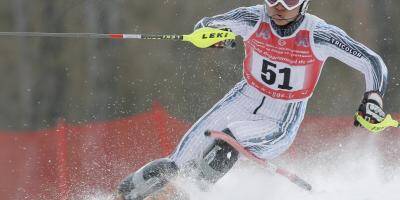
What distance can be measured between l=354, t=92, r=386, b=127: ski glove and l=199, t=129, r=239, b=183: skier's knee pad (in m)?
0.65

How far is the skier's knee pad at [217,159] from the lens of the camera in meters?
3.55

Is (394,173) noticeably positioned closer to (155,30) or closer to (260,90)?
(260,90)

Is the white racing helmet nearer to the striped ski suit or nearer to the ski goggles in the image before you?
the ski goggles

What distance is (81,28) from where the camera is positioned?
22.6 ft

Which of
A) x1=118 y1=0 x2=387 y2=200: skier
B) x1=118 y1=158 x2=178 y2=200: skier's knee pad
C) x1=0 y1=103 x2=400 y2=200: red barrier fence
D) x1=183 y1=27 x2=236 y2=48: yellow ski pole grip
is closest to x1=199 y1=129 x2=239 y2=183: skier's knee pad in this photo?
x1=118 y1=0 x2=387 y2=200: skier

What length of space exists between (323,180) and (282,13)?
97.9 inches

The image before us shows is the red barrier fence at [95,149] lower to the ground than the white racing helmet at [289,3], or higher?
lower

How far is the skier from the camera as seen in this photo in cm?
350

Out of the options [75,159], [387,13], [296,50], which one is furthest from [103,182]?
[387,13]

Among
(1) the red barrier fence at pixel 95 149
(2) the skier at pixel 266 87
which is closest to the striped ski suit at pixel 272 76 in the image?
(2) the skier at pixel 266 87

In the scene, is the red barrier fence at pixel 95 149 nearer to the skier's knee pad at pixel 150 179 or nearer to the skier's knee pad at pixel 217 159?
the skier's knee pad at pixel 150 179

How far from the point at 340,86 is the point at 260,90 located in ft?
11.8

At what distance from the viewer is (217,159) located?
3549 mm

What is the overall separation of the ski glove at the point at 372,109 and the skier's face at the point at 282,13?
1.75 feet
